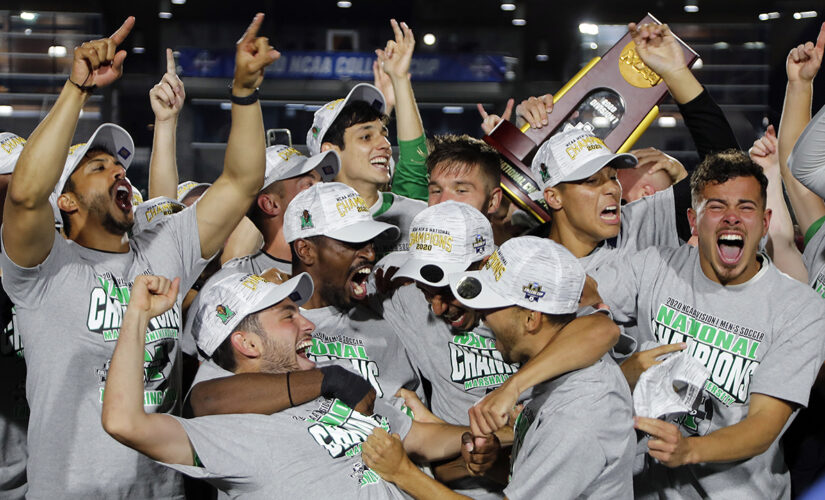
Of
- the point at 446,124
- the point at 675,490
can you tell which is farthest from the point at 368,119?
the point at 446,124

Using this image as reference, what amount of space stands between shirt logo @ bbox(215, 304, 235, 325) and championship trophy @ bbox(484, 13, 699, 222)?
135 centimetres

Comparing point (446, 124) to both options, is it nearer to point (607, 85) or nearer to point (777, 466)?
point (607, 85)

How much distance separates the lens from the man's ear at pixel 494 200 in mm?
3332

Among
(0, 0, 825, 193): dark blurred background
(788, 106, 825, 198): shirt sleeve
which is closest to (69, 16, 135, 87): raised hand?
(788, 106, 825, 198): shirt sleeve

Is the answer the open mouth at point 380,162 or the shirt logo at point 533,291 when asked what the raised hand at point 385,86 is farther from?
the shirt logo at point 533,291

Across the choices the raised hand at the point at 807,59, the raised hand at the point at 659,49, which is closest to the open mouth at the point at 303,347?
the raised hand at the point at 659,49

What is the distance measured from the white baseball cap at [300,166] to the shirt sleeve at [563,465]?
165 cm

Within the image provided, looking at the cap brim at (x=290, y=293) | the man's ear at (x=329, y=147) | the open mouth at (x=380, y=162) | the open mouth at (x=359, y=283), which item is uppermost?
the man's ear at (x=329, y=147)

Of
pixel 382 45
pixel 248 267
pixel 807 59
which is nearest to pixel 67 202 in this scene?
pixel 248 267

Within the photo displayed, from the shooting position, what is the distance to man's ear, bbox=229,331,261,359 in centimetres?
240

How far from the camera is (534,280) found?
2.19 m

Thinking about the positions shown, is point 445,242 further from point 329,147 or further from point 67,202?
point 67,202

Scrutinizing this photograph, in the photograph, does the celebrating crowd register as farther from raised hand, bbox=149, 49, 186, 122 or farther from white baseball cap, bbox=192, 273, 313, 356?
raised hand, bbox=149, 49, 186, 122

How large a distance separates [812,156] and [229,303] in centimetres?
185
